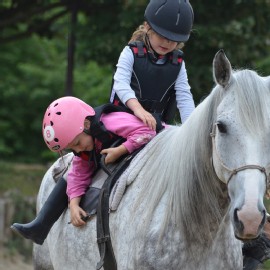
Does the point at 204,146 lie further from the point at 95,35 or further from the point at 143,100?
the point at 95,35

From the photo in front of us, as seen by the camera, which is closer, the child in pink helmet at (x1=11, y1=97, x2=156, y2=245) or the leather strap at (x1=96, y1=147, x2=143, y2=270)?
the leather strap at (x1=96, y1=147, x2=143, y2=270)

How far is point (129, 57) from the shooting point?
5.36 meters

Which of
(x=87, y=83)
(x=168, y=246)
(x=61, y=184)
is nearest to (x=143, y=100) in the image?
(x=61, y=184)

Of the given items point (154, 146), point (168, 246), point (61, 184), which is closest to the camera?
point (168, 246)

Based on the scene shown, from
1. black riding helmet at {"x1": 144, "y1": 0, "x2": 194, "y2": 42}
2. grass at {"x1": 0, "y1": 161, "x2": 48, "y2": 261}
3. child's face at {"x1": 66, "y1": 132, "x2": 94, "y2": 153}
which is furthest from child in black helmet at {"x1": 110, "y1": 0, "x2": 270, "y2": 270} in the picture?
grass at {"x1": 0, "y1": 161, "x2": 48, "y2": 261}

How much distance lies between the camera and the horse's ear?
4176mm

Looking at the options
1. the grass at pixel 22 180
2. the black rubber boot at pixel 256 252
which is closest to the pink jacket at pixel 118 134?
the black rubber boot at pixel 256 252

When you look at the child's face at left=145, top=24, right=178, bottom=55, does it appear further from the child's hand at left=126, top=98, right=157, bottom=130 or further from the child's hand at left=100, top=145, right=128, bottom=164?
the child's hand at left=100, top=145, right=128, bottom=164

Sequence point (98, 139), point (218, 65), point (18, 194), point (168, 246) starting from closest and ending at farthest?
point (218, 65) → point (168, 246) → point (98, 139) → point (18, 194)

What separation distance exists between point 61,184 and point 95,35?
230 inches

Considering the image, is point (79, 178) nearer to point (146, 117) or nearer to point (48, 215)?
point (48, 215)

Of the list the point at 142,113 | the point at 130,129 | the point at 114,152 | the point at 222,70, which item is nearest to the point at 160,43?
the point at 142,113

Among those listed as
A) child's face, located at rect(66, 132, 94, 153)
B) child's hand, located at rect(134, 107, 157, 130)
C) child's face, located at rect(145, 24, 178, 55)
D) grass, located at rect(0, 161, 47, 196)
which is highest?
child's face, located at rect(145, 24, 178, 55)

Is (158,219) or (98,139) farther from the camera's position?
(98,139)
